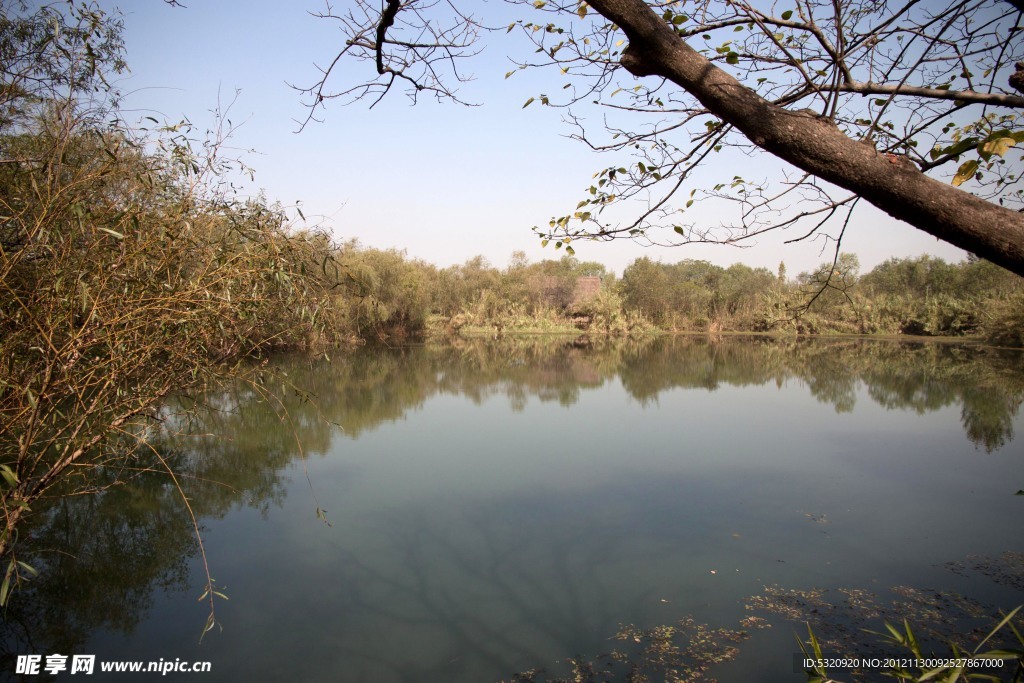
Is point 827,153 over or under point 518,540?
over

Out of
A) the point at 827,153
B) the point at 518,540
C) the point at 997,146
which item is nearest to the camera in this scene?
the point at 997,146

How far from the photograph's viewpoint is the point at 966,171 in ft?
3.82

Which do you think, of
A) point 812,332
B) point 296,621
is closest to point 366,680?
point 296,621

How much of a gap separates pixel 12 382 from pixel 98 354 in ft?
2.93

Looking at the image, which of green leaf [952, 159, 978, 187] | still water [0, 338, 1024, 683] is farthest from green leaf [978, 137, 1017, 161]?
still water [0, 338, 1024, 683]

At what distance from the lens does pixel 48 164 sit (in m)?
2.19

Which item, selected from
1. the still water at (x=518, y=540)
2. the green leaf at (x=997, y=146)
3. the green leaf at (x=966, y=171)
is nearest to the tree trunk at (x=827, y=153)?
the green leaf at (x=966, y=171)

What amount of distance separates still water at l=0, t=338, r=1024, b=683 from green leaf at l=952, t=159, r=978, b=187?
260cm

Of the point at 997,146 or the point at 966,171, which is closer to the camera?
the point at 997,146

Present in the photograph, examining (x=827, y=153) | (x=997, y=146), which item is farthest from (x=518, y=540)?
(x=997, y=146)

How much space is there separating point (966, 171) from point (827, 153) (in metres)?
0.25

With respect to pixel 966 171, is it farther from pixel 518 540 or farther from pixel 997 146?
pixel 518 540

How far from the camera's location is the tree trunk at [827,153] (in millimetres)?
1173

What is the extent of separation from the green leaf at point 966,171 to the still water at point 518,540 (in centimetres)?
260
